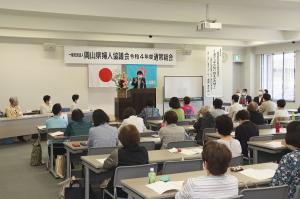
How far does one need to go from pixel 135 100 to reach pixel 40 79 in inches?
156

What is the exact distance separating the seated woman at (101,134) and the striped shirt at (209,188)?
8.51 ft

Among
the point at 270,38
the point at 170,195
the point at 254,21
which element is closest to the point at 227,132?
the point at 170,195

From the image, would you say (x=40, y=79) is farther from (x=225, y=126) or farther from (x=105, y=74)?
(x=225, y=126)

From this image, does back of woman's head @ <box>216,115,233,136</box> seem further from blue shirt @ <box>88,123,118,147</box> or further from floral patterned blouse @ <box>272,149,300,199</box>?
blue shirt @ <box>88,123,118,147</box>

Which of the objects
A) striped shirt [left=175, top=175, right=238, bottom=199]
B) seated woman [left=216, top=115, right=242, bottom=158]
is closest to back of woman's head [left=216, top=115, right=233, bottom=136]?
seated woman [left=216, top=115, right=242, bottom=158]

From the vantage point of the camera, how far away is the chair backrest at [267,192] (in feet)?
8.34

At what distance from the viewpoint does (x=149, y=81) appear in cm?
1328

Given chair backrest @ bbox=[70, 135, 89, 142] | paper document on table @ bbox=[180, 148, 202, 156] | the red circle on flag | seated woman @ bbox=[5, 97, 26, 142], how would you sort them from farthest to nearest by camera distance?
the red circle on flag < seated woman @ bbox=[5, 97, 26, 142] < chair backrest @ bbox=[70, 135, 89, 142] < paper document on table @ bbox=[180, 148, 202, 156]

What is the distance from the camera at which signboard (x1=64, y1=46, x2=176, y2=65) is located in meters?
12.0

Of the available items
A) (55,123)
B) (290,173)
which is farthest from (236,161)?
(55,123)

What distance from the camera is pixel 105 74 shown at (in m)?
12.5

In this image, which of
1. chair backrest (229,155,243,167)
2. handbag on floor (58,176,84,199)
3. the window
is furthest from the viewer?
the window

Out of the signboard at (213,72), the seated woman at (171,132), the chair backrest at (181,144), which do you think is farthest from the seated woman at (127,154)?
the signboard at (213,72)

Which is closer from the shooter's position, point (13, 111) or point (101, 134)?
point (101, 134)
